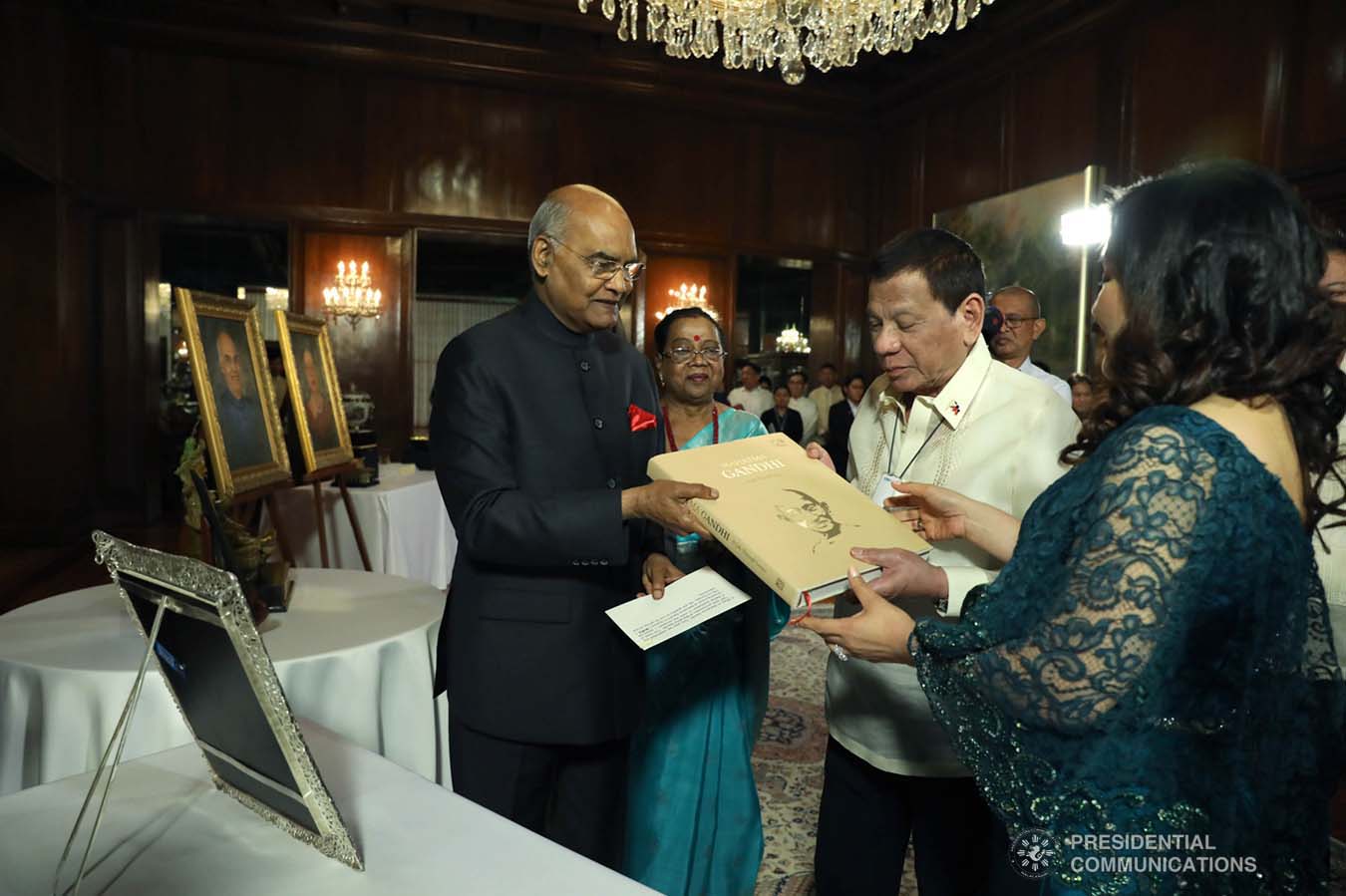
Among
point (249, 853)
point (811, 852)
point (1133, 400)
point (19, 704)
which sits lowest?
point (811, 852)

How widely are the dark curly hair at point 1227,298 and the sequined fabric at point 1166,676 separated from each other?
0.09 m

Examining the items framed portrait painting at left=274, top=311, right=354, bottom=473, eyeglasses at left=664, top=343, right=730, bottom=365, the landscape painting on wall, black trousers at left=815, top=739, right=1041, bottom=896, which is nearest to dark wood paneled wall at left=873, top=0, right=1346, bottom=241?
the landscape painting on wall

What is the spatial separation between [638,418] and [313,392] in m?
2.41

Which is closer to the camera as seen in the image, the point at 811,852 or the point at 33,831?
the point at 33,831

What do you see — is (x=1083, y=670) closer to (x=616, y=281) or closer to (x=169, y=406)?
(x=616, y=281)

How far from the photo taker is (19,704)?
1.90m

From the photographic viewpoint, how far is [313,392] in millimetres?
3916

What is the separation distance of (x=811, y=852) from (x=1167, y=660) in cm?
219

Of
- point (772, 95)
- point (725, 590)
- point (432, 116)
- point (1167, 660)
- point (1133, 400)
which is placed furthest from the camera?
point (772, 95)

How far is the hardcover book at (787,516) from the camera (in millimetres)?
1390

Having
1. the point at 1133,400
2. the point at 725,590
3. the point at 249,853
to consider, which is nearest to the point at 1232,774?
the point at 1133,400

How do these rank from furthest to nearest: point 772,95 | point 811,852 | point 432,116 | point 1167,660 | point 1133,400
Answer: point 772,95 < point 432,116 < point 811,852 < point 1133,400 < point 1167,660

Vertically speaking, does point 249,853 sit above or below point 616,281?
below

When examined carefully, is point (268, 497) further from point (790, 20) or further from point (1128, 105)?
point (1128, 105)
